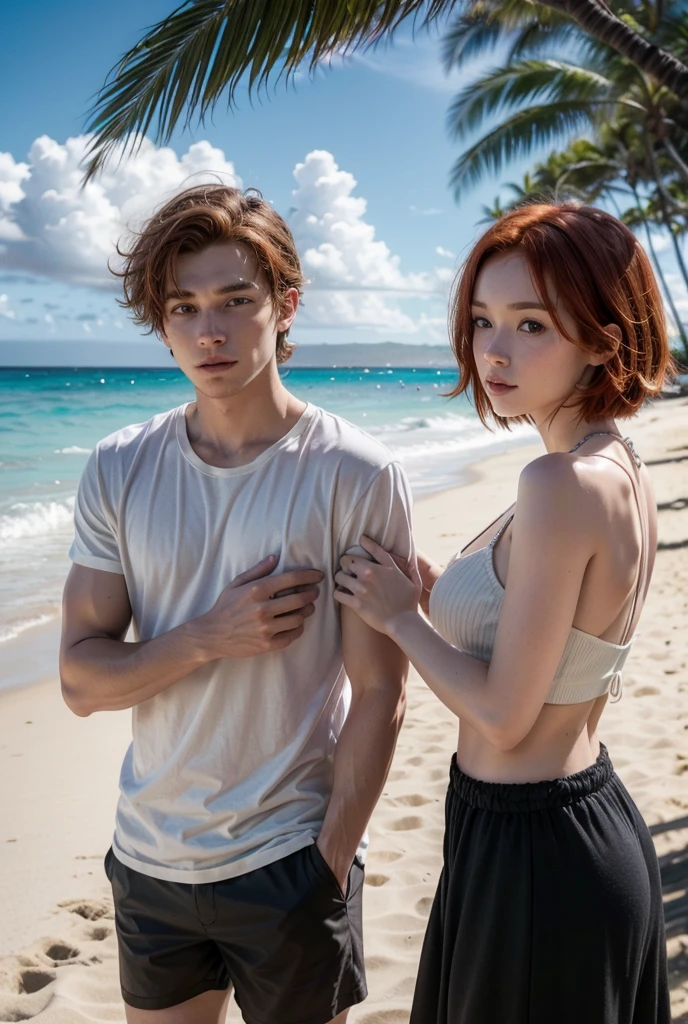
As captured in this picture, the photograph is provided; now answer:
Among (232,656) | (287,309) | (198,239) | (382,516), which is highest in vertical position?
(198,239)

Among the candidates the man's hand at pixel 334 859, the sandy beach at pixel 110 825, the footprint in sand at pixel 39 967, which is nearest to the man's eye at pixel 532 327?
the man's hand at pixel 334 859

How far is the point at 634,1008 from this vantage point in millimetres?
1833

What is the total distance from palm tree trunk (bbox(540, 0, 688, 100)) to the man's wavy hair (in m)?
2.97

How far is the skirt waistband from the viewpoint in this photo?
5.84 ft

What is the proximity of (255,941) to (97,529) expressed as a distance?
0.91 m

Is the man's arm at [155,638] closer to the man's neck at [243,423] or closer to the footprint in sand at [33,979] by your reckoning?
the man's neck at [243,423]

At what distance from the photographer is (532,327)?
6.07 feet

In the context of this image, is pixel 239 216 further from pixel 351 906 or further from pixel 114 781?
pixel 114 781

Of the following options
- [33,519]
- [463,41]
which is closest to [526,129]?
[463,41]

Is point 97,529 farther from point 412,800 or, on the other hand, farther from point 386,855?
point 412,800

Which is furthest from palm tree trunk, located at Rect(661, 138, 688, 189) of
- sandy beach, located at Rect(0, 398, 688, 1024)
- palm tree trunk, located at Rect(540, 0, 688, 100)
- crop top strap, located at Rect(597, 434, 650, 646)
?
crop top strap, located at Rect(597, 434, 650, 646)

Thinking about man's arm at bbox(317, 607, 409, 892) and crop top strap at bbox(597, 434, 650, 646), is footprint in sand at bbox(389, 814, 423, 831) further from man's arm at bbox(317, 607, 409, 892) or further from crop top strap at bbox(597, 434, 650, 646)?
crop top strap at bbox(597, 434, 650, 646)

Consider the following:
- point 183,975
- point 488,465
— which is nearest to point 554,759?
point 183,975

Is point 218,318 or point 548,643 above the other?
point 218,318
